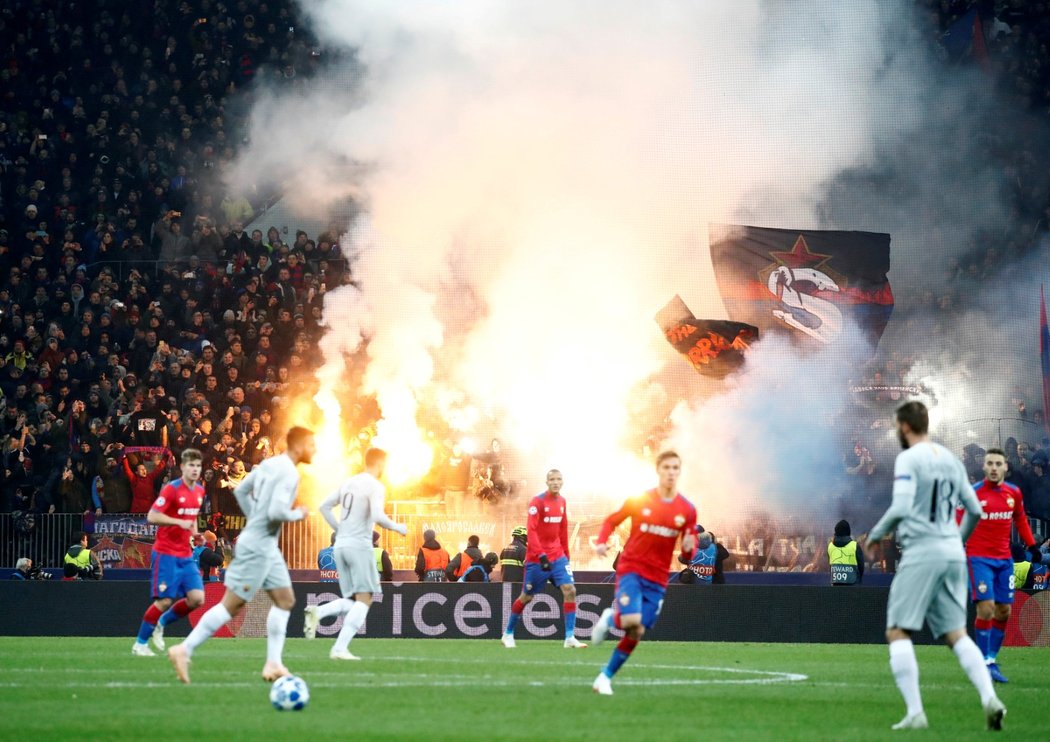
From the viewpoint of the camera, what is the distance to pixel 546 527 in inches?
792

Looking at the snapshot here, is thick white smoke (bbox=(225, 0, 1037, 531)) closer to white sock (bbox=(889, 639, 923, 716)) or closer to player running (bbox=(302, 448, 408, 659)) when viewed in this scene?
player running (bbox=(302, 448, 408, 659))

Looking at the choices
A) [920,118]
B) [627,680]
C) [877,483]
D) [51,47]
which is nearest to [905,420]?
[627,680]

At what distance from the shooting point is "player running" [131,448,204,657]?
1628 cm

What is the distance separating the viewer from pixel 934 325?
31.8 m

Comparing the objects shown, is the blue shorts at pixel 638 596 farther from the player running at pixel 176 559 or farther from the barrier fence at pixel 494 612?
the barrier fence at pixel 494 612

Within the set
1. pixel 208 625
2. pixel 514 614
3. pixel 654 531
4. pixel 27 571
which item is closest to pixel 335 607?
pixel 514 614

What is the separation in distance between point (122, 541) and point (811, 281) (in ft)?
46.5

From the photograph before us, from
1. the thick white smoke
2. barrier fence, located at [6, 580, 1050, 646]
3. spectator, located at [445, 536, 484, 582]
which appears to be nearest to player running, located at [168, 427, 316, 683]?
barrier fence, located at [6, 580, 1050, 646]

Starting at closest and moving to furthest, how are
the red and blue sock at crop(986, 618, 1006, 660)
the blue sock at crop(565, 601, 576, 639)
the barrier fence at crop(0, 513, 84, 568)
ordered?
the red and blue sock at crop(986, 618, 1006, 660) → the blue sock at crop(565, 601, 576, 639) → the barrier fence at crop(0, 513, 84, 568)

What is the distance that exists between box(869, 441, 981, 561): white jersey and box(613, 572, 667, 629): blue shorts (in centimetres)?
275

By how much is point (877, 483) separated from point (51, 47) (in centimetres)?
1976

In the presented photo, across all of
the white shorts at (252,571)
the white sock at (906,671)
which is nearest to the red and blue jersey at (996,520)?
→ the white sock at (906,671)

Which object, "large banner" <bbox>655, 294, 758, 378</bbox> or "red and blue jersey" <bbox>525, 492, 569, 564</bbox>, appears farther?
"large banner" <bbox>655, 294, 758, 378</bbox>

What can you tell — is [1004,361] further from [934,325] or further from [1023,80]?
[1023,80]
